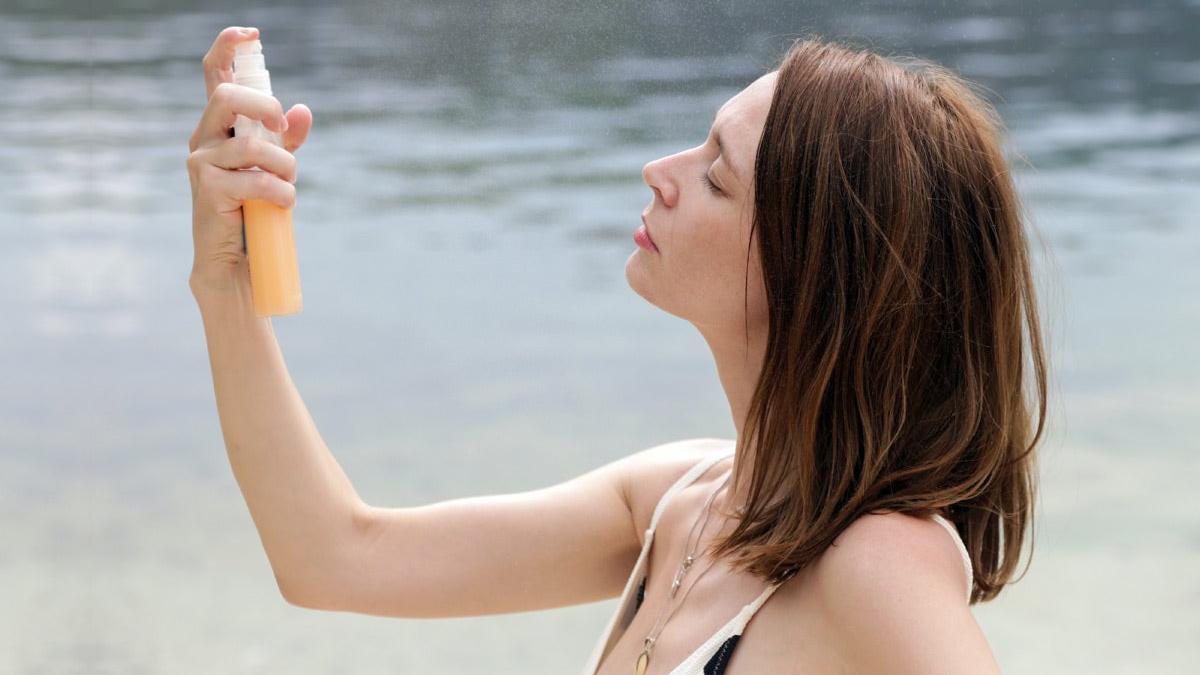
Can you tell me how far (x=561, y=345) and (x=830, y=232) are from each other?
Result: 2.15 meters

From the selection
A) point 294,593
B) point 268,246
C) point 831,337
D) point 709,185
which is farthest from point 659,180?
point 294,593

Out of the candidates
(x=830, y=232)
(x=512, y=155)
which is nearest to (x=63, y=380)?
(x=512, y=155)

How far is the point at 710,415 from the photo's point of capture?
2.85 meters

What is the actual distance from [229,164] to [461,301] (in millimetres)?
2122

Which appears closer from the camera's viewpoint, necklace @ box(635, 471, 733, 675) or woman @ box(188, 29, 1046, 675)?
woman @ box(188, 29, 1046, 675)

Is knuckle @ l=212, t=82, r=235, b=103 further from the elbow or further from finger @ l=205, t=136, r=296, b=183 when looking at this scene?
the elbow

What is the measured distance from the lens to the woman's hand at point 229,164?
2.79 feet

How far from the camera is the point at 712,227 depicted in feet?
2.90

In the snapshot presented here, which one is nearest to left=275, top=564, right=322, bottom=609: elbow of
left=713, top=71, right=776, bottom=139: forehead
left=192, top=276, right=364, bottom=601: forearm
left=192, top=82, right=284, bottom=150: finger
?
left=192, top=276, right=364, bottom=601: forearm

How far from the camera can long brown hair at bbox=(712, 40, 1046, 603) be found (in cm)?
82

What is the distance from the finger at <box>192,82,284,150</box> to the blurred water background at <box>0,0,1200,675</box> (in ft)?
5.08

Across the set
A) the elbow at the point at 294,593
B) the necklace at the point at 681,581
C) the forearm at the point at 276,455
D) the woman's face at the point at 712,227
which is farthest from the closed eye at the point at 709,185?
the elbow at the point at 294,593

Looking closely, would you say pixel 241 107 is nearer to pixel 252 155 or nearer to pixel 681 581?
pixel 252 155

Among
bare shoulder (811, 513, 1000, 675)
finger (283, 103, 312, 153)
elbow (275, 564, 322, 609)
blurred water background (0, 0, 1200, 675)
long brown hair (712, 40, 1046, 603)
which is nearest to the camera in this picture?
bare shoulder (811, 513, 1000, 675)
